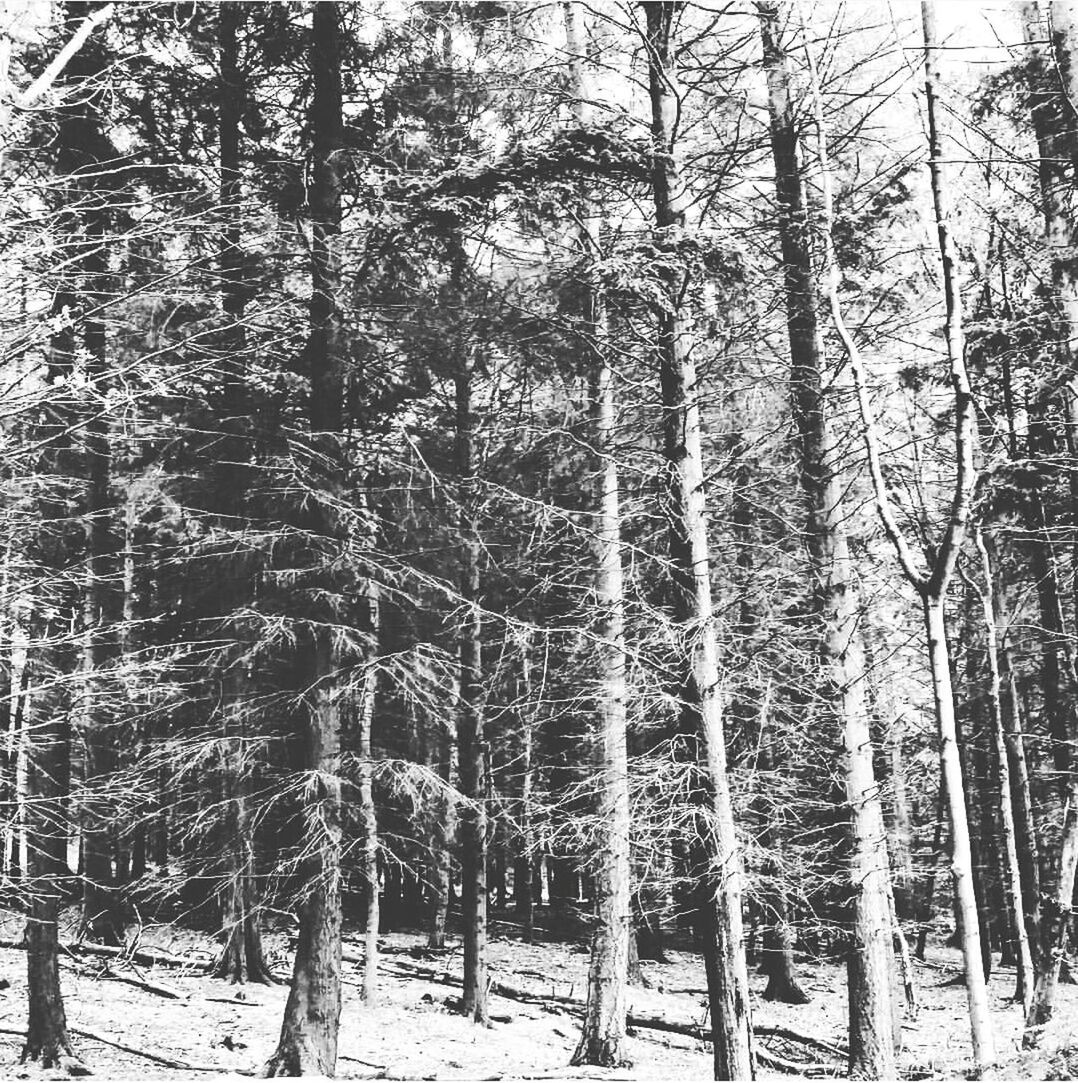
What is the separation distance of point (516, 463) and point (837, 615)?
18.5 ft

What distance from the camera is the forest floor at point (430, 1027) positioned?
33.8 ft

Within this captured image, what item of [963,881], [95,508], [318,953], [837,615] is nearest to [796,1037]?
[837,615]

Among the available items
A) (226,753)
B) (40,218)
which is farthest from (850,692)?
(40,218)

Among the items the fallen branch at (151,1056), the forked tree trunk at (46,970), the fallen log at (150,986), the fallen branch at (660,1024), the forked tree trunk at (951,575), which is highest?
the forked tree trunk at (951,575)

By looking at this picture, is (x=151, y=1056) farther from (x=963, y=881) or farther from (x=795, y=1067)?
(x=963, y=881)

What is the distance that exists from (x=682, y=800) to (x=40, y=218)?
20.9ft

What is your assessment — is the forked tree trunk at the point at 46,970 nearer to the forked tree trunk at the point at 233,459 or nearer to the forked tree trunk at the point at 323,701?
the forked tree trunk at the point at 233,459

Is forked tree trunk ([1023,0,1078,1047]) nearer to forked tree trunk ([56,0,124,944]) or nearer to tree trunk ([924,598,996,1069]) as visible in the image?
tree trunk ([924,598,996,1069])

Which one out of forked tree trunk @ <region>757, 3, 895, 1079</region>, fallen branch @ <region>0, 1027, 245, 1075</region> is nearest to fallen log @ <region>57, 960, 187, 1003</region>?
fallen branch @ <region>0, 1027, 245, 1075</region>

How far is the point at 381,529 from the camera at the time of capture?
35.6 ft

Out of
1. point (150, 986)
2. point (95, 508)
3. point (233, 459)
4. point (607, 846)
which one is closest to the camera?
point (607, 846)

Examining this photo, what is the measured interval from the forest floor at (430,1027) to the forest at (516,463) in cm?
13

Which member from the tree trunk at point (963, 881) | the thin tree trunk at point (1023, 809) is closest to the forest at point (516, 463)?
the tree trunk at point (963, 881)

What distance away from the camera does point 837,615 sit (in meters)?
9.55
